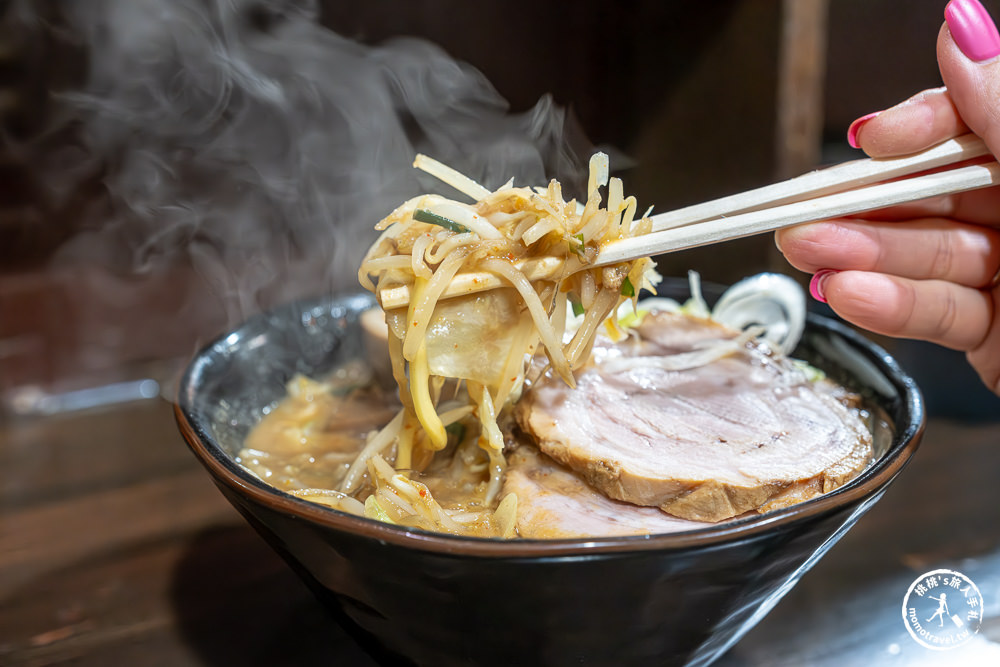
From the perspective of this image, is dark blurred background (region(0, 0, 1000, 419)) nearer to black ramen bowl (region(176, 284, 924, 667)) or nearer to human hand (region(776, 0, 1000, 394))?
human hand (region(776, 0, 1000, 394))

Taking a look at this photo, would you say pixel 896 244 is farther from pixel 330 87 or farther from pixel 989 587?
pixel 330 87

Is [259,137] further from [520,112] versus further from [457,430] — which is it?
[457,430]

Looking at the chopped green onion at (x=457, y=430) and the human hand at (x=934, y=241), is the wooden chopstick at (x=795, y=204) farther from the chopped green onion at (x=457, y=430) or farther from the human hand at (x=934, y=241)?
the chopped green onion at (x=457, y=430)

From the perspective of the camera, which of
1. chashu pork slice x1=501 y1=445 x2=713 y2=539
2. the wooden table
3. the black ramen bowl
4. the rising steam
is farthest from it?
the rising steam

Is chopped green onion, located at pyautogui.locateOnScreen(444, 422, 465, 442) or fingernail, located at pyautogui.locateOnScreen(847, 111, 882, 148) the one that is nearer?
fingernail, located at pyautogui.locateOnScreen(847, 111, 882, 148)

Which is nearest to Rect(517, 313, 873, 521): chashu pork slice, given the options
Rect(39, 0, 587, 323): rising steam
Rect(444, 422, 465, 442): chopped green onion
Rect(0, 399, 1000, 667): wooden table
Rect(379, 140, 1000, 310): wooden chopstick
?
Rect(444, 422, 465, 442): chopped green onion

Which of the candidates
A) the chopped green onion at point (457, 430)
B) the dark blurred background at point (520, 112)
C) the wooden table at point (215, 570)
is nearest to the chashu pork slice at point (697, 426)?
the chopped green onion at point (457, 430)
